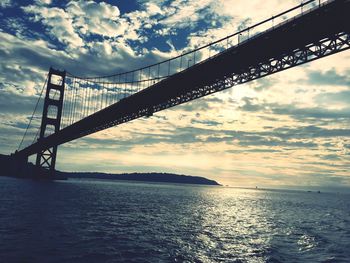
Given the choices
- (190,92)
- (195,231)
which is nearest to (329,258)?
(195,231)

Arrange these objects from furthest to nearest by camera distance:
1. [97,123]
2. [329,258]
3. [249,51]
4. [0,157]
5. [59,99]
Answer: [0,157] → [59,99] → [97,123] → [249,51] → [329,258]

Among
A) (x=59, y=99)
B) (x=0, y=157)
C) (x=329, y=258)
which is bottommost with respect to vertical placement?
(x=329, y=258)

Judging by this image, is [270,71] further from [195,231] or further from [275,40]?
[195,231]

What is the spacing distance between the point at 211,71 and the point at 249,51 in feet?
18.7

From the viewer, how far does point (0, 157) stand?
109438 mm

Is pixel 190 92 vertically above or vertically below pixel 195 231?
above

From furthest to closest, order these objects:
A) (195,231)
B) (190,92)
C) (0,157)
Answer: (0,157)
(190,92)
(195,231)

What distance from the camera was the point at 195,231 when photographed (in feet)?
68.1

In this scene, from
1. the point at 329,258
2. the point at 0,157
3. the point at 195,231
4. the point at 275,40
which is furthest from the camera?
the point at 0,157

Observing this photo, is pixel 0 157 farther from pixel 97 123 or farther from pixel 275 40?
pixel 275 40

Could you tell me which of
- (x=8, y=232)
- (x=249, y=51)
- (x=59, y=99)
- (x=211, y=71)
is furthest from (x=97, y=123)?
(x=8, y=232)

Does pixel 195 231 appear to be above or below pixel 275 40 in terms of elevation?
below

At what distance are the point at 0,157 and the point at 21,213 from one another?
100 m

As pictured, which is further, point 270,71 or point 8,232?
point 270,71
